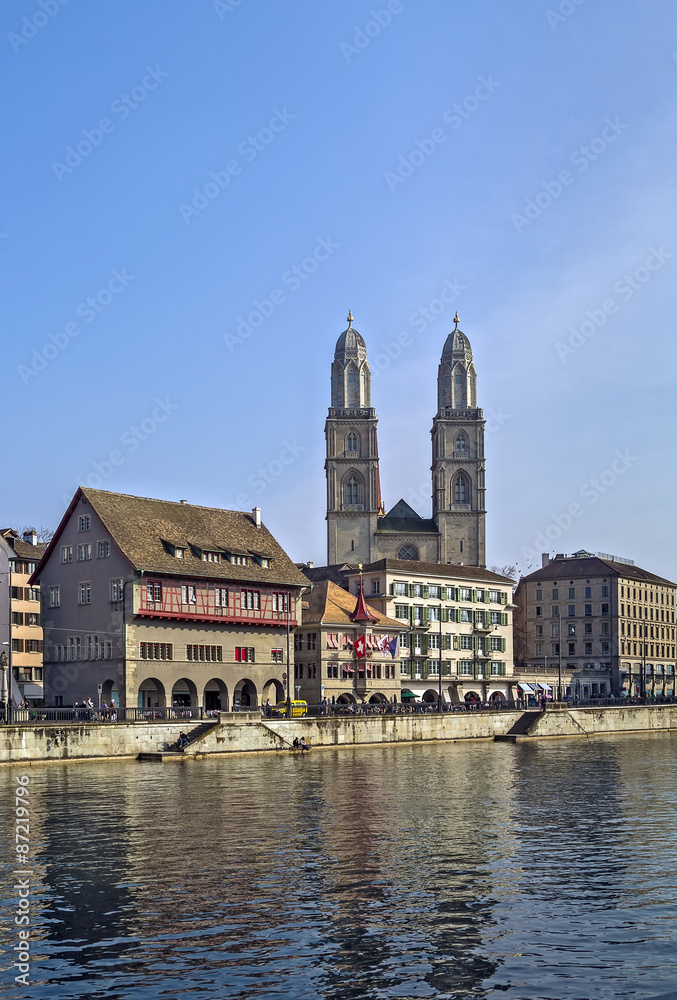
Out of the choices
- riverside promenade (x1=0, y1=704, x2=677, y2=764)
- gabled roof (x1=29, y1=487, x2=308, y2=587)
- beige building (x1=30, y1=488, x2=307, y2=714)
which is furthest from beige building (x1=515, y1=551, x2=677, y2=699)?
beige building (x1=30, y1=488, x2=307, y2=714)

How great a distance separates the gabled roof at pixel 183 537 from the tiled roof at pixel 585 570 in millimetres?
61094

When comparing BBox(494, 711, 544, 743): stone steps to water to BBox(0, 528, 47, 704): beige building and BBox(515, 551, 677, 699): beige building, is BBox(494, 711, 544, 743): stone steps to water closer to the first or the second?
BBox(0, 528, 47, 704): beige building

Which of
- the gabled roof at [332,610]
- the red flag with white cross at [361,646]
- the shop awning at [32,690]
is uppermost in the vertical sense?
the gabled roof at [332,610]

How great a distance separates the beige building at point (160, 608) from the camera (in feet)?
260

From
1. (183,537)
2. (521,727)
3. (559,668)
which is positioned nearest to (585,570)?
(559,668)

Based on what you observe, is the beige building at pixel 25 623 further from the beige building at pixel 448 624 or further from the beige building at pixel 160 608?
the beige building at pixel 448 624

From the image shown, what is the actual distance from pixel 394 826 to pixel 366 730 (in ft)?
144

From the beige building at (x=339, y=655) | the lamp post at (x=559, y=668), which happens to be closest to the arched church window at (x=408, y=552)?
the lamp post at (x=559, y=668)

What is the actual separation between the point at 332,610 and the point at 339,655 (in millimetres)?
3736

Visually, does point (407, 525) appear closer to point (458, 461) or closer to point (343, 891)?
point (458, 461)

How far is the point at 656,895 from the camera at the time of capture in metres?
27.5

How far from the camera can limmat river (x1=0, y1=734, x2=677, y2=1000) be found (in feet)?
68.7

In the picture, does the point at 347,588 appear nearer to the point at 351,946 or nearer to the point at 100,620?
the point at 100,620

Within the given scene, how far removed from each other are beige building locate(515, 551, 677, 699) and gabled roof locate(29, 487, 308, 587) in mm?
54867
